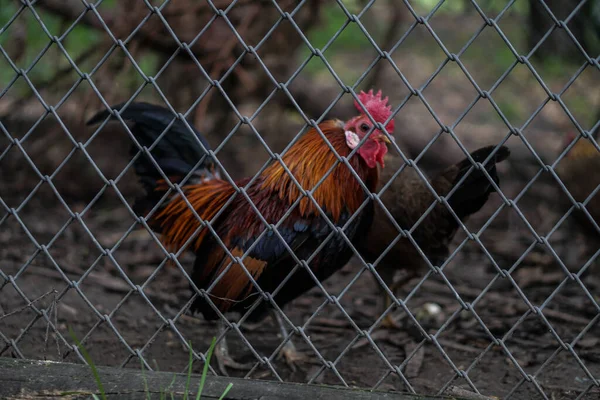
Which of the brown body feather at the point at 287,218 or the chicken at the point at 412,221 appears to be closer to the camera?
the brown body feather at the point at 287,218

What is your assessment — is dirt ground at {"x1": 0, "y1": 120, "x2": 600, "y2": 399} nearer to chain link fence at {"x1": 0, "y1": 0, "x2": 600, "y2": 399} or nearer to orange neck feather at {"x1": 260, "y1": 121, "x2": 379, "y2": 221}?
chain link fence at {"x1": 0, "y1": 0, "x2": 600, "y2": 399}

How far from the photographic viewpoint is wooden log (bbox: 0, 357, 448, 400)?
2.34 meters

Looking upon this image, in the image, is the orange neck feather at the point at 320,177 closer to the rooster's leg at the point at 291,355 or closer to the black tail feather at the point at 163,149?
the black tail feather at the point at 163,149

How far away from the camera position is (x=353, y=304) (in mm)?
4754

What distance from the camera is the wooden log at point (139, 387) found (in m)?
2.34

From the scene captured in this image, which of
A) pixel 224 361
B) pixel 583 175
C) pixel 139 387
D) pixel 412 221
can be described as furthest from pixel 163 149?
pixel 583 175

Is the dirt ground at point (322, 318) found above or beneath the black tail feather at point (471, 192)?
beneath

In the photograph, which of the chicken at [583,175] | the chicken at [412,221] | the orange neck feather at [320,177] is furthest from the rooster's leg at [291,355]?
the chicken at [583,175]

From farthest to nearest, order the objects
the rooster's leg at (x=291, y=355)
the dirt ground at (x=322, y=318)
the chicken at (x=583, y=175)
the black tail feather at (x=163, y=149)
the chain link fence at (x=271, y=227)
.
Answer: the chicken at (x=583, y=175) < the rooster's leg at (x=291, y=355) < the black tail feather at (x=163, y=149) < the chain link fence at (x=271, y=227) < the dirt ground at (x=322, y=318)

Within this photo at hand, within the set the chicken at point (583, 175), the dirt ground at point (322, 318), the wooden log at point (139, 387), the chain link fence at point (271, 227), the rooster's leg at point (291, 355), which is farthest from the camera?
the chicken at point (583, 175)

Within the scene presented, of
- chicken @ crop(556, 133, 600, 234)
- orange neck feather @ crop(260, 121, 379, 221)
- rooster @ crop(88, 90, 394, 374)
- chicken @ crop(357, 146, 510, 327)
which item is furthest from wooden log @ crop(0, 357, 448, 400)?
chicken @ crop(556, 133, 600, 234)

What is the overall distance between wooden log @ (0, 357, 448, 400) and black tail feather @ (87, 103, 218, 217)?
1457 millimetres

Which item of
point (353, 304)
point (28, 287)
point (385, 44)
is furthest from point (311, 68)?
point (28, 287)

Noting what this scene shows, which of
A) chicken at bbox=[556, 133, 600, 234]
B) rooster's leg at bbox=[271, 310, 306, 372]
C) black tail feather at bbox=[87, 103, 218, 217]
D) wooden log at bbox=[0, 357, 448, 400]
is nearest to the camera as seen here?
wooden log at bbox=[0, 357, 448, 400]
